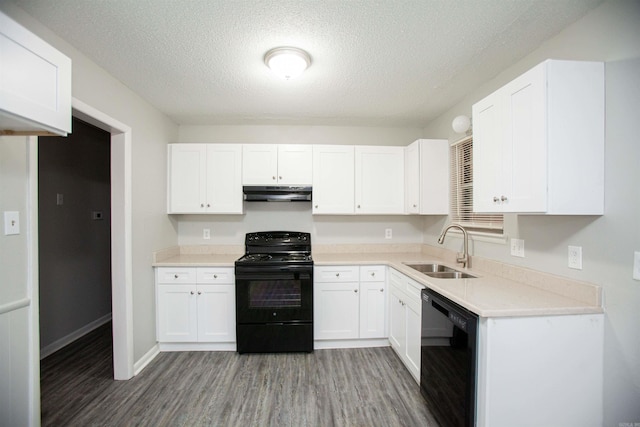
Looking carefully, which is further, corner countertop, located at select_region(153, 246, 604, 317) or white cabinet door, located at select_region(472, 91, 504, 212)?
Answer: white cabinet door, located at select_region(472, 91, 504, 212)

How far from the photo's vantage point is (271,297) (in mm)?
2475

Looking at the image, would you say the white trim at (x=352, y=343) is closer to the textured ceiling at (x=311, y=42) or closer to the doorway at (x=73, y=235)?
the textured ceiling at (x=311, y=42)

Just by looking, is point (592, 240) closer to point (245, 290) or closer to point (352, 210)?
point (352, 210)

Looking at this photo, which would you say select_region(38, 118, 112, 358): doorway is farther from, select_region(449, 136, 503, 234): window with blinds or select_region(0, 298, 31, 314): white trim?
select_region(449, 136, 503, 234): window with blinds

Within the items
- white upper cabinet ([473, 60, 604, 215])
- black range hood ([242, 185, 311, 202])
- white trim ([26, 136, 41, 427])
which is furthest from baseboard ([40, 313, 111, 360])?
white upper cabinet ([473, 60, 604, 215])

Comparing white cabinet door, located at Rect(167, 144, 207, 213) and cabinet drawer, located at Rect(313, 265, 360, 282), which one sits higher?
white cabinet door, located at Rect(167, 144, 207, 213)

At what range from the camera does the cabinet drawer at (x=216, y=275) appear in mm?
2514

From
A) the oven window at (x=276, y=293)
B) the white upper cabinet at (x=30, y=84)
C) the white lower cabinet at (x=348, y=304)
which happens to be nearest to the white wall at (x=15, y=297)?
the white upper cabinet at (x=30, y=84)

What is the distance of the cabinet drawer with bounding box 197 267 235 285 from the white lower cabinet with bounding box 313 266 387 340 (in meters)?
0.86

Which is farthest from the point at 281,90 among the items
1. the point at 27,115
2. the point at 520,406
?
the point at 520,406

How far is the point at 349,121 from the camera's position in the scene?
300 centimetres

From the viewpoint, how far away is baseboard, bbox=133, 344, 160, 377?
7.22 feet

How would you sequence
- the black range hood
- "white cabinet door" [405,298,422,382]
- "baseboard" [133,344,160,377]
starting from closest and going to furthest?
"white cabinet door" [405,298,422,382] < "baseboard" [133,344,160,377] < the black range hood

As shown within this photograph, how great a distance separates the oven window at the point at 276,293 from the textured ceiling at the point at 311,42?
1787 mm
